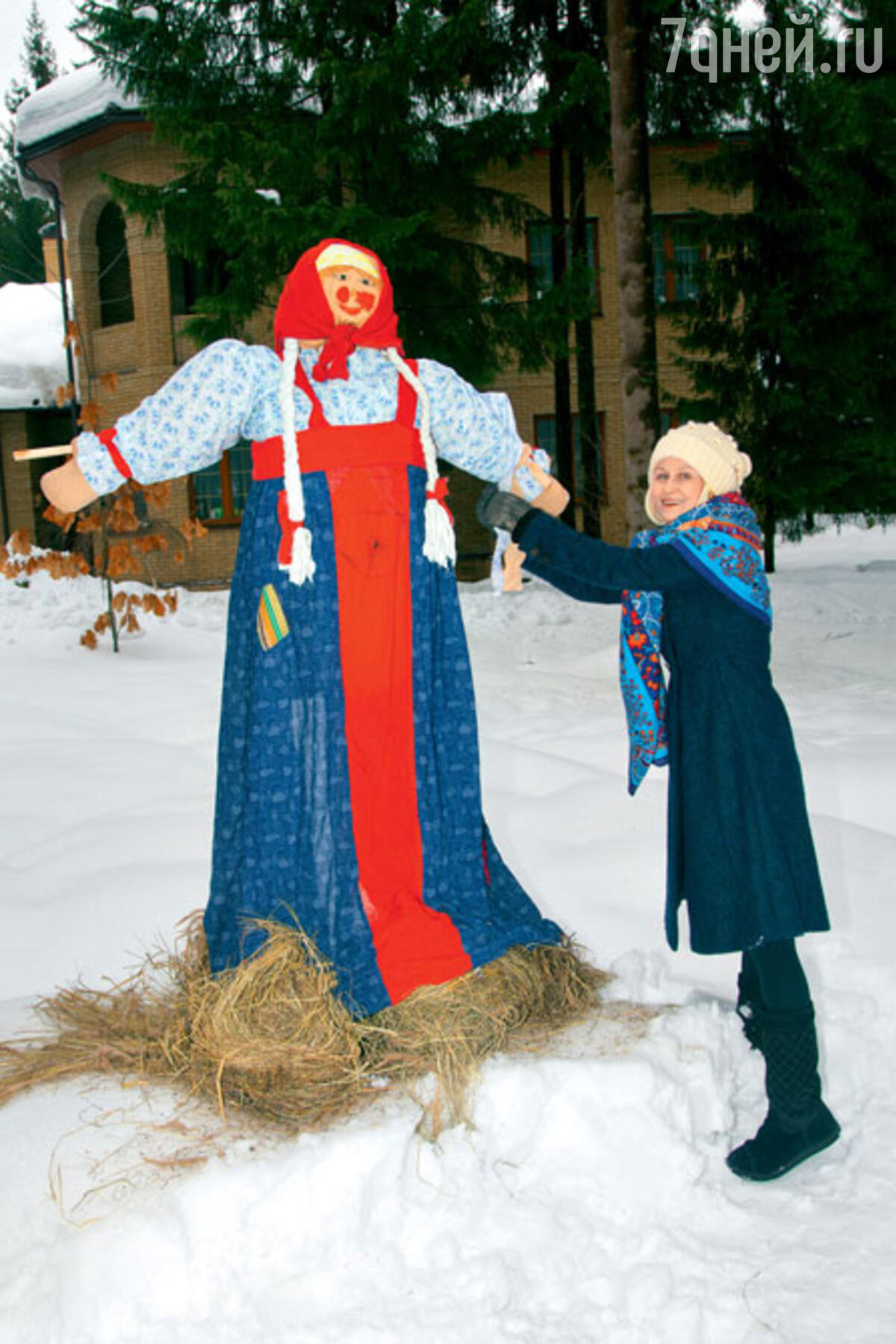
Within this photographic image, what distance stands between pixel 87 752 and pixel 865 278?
27.8ft

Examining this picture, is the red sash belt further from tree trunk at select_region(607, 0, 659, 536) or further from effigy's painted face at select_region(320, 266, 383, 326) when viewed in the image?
tree trunk at select_region(607, 0, 659, 536)

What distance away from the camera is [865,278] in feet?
35.8

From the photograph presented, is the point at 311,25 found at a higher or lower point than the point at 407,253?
higher

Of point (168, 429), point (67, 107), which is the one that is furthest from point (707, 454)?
point (67, 107)

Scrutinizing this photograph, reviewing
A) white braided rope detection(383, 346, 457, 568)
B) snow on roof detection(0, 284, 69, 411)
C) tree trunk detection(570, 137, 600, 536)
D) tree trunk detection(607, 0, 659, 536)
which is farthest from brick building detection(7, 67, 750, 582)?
white braided rope detection(383, 346, 457, 568)

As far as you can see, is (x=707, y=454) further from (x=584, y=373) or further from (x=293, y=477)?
(x=584, y=373)

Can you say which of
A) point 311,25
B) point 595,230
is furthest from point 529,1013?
point 595,230

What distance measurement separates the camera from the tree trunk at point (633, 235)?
9000 mm

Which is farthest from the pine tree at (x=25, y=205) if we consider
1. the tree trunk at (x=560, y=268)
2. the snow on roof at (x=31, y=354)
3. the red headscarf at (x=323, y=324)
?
the red headscarf at (x=323, y=324)

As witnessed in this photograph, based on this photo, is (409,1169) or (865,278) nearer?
(409,1169)

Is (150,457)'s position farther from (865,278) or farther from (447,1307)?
(865,278)

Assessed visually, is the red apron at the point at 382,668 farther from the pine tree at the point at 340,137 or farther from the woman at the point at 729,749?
the pine tree at the point at 340,137

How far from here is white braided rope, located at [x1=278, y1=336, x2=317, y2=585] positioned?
2.88 metres

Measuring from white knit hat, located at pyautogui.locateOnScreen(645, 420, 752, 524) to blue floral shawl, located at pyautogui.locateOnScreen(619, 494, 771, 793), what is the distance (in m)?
0.03
